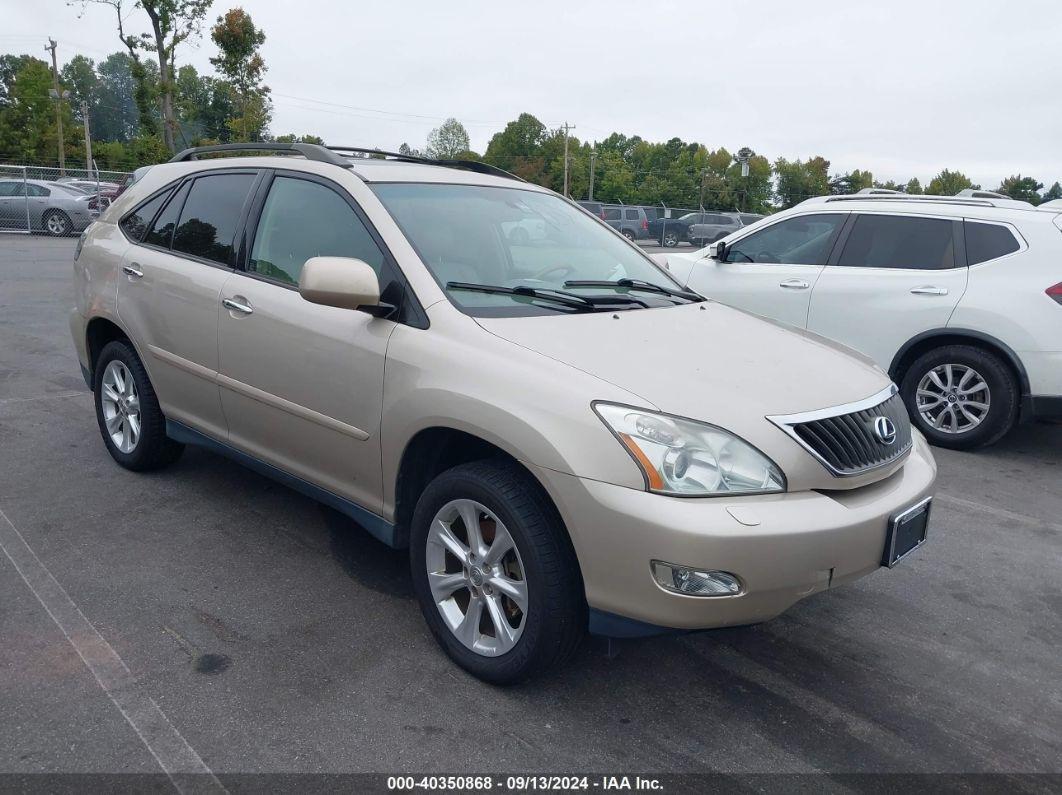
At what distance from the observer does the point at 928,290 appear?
643cm

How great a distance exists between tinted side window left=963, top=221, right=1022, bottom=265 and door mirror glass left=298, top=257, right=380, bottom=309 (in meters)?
4.92

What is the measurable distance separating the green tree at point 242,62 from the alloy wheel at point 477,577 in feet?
129

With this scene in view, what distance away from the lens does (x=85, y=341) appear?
511cm

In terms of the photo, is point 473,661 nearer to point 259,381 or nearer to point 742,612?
point 742,612

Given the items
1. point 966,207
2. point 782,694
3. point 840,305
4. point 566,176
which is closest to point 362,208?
point 782,694

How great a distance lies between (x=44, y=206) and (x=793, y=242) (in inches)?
802

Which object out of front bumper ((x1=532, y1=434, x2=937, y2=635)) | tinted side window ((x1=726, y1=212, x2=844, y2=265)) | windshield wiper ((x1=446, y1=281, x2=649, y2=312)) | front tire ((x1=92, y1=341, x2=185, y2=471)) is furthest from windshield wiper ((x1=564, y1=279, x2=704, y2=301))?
tinted side window ((x1=726, y1=212, x2=844, y2=265))

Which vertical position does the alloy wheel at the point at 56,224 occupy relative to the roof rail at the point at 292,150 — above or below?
below

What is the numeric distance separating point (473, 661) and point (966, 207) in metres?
5.45

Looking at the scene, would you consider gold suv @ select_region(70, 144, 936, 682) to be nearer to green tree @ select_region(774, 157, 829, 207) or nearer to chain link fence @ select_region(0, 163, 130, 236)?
chain link fence @ select_region(0, 163, 130, 236)

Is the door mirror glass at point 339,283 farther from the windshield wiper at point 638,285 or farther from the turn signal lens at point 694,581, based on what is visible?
the turn signal lens at point 694,581

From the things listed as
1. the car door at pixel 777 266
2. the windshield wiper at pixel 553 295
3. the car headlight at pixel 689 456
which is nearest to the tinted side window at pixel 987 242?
the car door at pixel 777 266

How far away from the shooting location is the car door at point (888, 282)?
252 inches

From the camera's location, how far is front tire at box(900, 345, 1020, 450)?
6.07m
